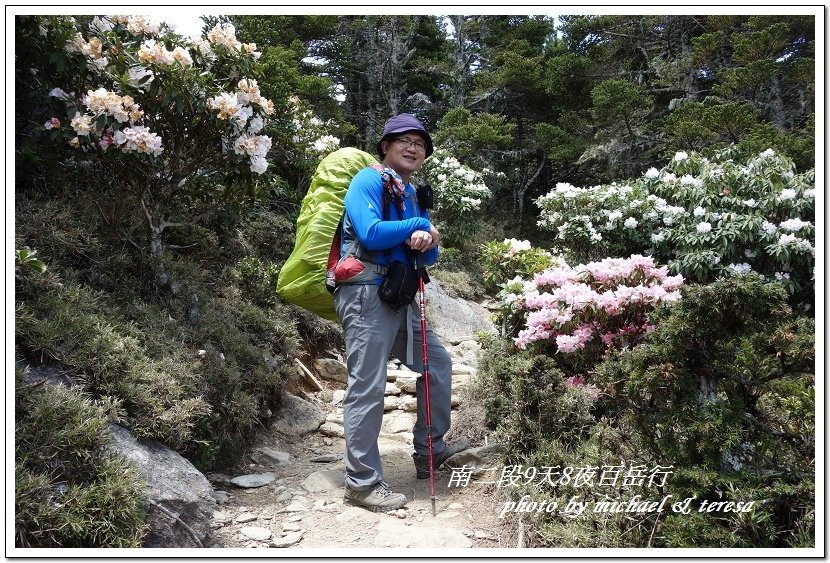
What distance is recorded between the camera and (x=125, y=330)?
3396mm

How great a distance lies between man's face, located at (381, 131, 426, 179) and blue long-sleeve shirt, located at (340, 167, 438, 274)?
0.42 ft

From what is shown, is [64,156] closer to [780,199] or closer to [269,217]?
[269,217]

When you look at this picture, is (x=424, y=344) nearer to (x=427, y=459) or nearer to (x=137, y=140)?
(x=427, y=459)

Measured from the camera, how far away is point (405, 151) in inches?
128

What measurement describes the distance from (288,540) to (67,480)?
3.52 feet

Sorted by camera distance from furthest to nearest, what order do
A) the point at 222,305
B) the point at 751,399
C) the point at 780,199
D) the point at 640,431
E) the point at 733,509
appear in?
the point at 780,199, the point at 222,305, the point at 640,431, the point at 751,399, the point at 733,509

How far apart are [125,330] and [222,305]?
131 centimetres

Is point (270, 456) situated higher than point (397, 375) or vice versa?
point (397, 375)

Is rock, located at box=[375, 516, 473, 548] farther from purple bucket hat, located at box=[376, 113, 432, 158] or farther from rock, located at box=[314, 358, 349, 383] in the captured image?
rock, located at box=[314, 358, 349, 383]

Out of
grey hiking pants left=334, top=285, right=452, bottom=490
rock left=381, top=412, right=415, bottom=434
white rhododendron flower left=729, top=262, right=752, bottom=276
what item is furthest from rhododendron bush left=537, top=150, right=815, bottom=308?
grey hiking pants left=334, top=285, right=452, bottom=490

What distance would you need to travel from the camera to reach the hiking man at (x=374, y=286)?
9.98 feet

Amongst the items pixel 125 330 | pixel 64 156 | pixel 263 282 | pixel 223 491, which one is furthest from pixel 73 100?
pixel 223 491

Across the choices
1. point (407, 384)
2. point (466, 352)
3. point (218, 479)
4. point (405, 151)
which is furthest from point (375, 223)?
point (466, 352)

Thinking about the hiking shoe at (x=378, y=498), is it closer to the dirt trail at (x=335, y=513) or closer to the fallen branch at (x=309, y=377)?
the dirt trail at (x=335, y=513)
